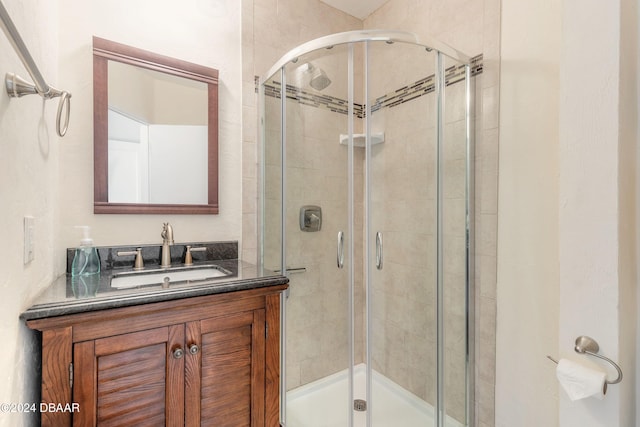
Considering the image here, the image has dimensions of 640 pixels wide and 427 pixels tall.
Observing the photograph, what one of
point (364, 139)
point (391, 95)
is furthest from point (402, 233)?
point (391, 95)

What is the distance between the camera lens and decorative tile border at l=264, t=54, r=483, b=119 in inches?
60.3

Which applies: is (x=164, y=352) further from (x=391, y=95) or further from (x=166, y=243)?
(x=391, y=95)

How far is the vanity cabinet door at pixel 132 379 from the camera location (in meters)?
0.90

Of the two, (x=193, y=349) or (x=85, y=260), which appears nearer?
(x=193, y=349)

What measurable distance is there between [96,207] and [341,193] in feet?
3.80

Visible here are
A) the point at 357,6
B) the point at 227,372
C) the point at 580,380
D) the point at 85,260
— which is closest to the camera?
the point at 580,380

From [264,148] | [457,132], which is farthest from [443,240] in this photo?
[264,148]

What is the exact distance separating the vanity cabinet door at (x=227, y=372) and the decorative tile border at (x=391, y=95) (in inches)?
42.7

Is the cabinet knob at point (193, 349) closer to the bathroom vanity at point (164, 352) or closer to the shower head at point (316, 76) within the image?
the bathroom vanity at point (164, 352)

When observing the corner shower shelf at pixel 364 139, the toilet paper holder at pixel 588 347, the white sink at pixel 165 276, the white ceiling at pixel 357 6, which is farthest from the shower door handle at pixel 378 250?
the white ceiling at pixel 357 6

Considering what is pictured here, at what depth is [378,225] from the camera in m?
1.56

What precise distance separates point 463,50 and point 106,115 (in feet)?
5.88

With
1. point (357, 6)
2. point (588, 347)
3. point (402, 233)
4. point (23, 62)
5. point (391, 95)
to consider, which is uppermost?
point (357, 6)

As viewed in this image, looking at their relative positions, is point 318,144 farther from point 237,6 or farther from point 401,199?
point 237,6
